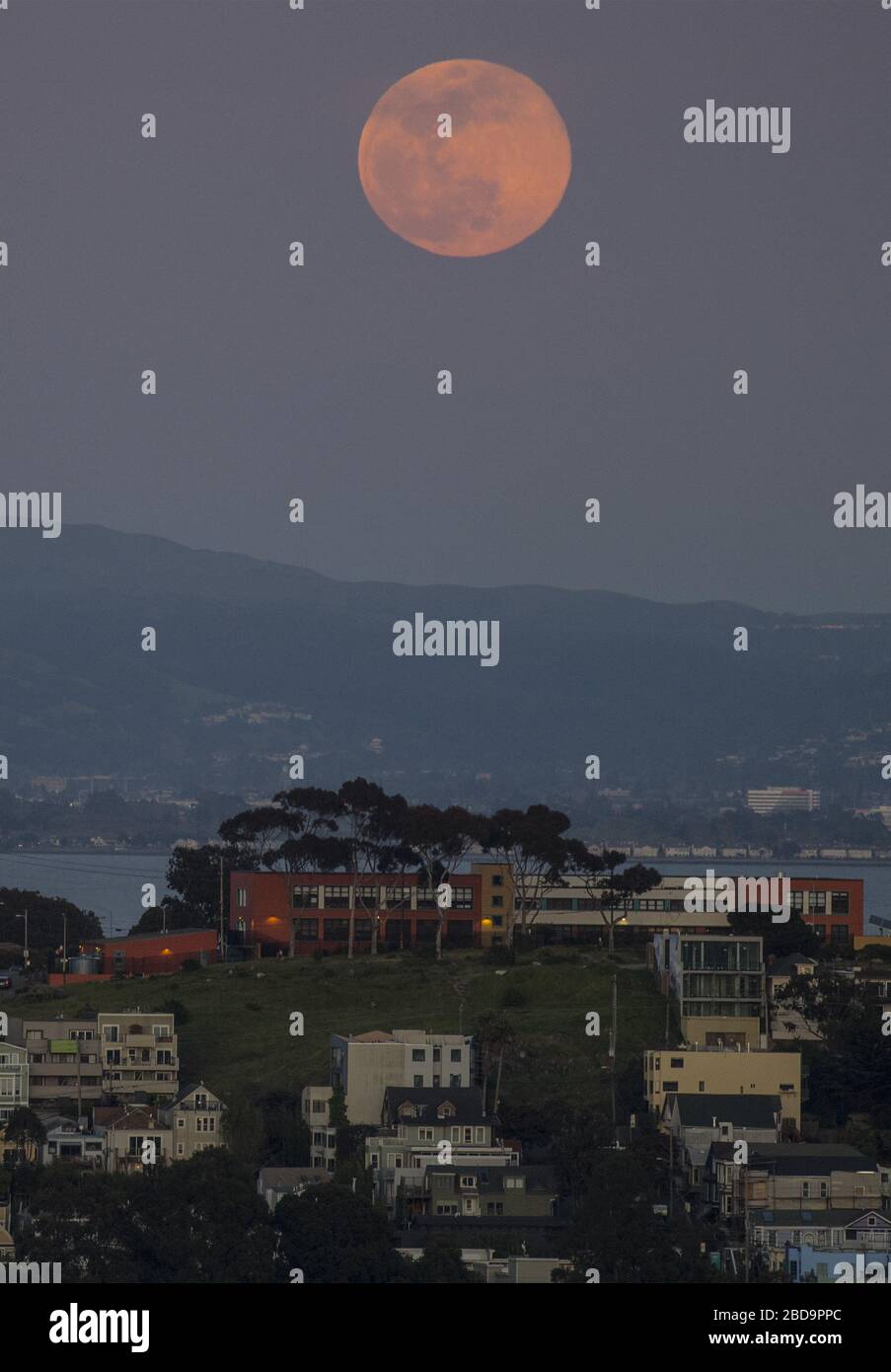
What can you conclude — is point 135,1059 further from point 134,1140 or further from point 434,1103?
point 434,1103

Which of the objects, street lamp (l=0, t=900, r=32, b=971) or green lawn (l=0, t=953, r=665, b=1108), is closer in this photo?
green lawn (l=0, t=953, r=665, b=1108)

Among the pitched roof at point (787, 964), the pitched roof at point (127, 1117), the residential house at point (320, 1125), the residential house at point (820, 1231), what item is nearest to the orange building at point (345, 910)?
the pitched roof at point (787, 964)

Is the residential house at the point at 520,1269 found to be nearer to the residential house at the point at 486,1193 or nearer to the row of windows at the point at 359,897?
the residential house at the point at 486,1193

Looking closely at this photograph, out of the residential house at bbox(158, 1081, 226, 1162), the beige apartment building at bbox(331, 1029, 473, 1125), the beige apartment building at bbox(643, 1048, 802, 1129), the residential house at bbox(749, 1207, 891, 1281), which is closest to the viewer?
the residential house at bbox(749, 1207, 891, 1281)

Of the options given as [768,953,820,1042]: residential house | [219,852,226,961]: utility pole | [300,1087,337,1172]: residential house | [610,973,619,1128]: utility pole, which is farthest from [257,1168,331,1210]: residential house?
[219,852,226,961]: utility pole

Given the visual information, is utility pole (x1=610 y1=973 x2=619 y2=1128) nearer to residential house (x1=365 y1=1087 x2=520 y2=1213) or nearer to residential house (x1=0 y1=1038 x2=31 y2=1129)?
residential house (x1=365 y1=1087 x2=520 y2=1213)
